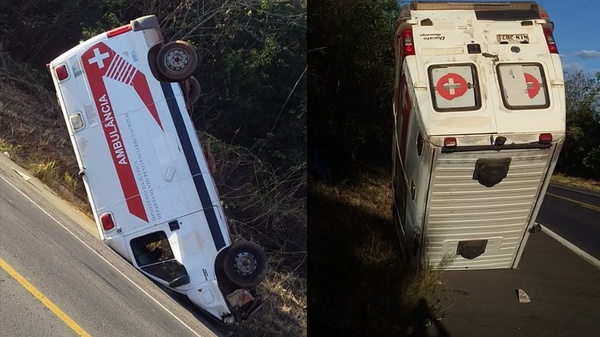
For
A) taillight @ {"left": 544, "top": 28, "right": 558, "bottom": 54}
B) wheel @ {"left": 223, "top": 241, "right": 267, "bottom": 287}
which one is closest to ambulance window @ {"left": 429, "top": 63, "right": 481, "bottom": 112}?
taillight @ {"left": 544, "top": 28, "right": 558, "bottom": 54}

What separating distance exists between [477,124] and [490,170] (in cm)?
50

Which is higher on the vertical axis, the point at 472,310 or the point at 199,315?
the point at 472,310

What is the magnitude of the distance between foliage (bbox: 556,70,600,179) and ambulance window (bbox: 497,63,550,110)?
225 mm

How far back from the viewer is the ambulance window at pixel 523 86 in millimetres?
5488

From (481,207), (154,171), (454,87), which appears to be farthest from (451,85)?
(154,171)

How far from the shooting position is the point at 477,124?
545cm

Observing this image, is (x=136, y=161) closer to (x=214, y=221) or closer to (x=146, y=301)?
(x=214, y=221)

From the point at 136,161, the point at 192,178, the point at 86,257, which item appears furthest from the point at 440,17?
the point at 86,257

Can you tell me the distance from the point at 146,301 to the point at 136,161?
1.30m

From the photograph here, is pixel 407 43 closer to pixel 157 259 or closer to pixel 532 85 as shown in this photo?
pixel 532 85

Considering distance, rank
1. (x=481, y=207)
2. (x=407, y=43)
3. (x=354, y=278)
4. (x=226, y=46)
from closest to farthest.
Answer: (x=354, y=278) → (x=407, y=43) → (x=481, y=207) → (x=226, y=46)

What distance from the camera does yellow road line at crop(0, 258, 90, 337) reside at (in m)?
4.98

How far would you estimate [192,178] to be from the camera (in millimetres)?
5711

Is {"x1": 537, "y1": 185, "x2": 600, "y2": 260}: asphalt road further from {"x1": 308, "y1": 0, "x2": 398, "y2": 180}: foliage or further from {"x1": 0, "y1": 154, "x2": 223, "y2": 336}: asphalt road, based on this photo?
{"x1": 0, "y1": 154, "x2": 223, "y2": 336}: asphalt road
